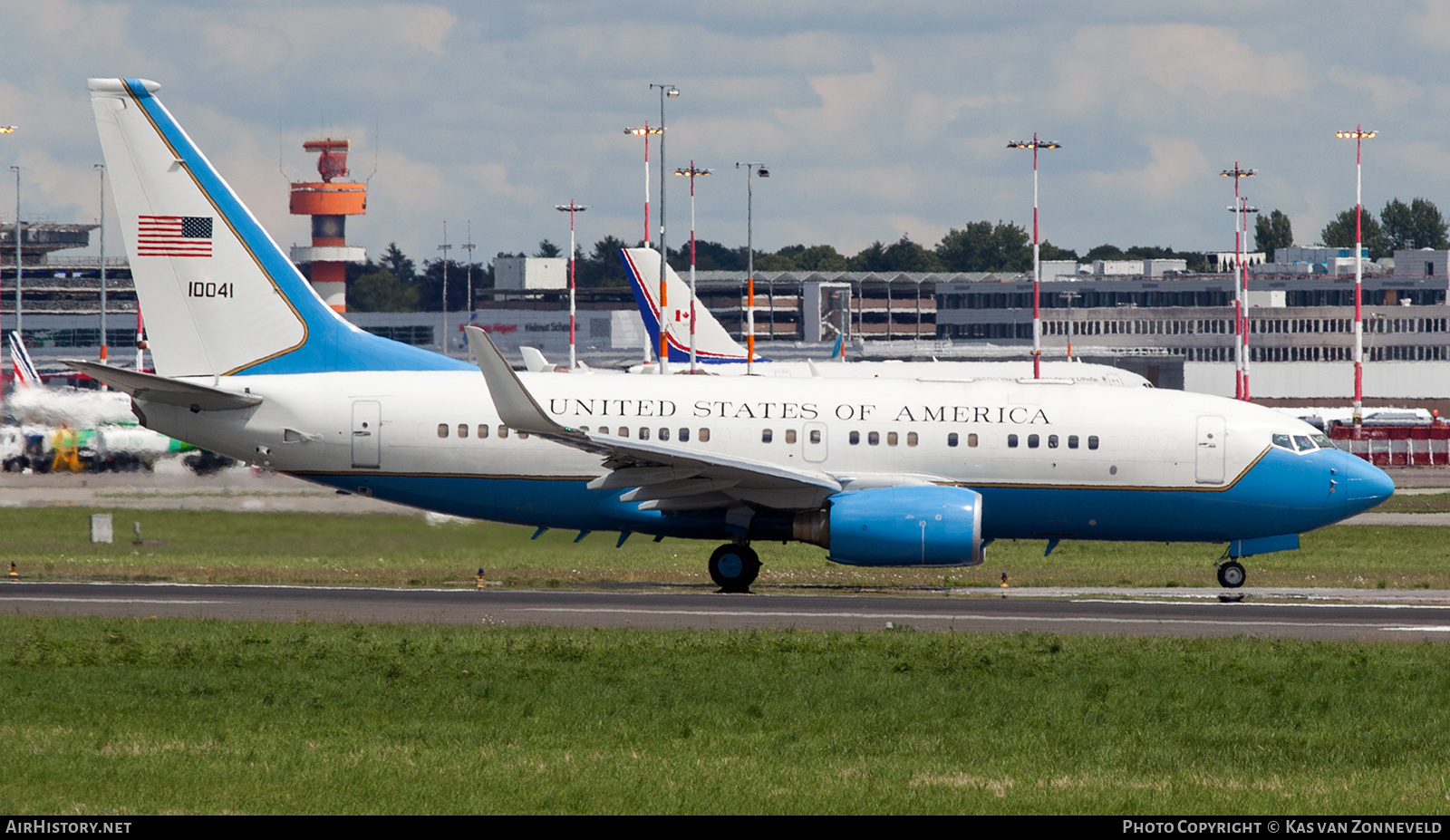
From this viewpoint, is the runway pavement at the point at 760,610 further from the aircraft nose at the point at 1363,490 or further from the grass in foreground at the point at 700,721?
the aircraft nose at the point at 1363,490

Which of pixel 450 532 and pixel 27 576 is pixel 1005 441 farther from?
pixel 27 576

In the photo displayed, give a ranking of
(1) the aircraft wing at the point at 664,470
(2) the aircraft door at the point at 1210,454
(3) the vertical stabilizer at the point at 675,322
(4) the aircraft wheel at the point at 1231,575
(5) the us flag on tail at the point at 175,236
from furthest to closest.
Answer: (3) the vertical stabilizer at the point at 675,322 → (5) the us flag on tail at the point at 175,236 → (4) the aircraft wheel at the point at 1231,575 → (2) the aircraft door at the point at 1210,454 → (1) the aircraft wing at the point at 664,470

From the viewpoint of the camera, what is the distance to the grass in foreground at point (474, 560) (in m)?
33.1

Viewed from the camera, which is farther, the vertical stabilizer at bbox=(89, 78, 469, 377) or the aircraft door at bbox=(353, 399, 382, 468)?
the vertical stabilizer at bbox=(89, 78, 469, 377)

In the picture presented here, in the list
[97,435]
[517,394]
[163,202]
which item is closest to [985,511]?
[517,394]

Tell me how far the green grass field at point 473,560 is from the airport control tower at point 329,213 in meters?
144

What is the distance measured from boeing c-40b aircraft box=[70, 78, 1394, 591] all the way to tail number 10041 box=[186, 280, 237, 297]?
0.04m

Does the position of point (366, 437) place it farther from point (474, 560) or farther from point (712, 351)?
→ point (712, 351)

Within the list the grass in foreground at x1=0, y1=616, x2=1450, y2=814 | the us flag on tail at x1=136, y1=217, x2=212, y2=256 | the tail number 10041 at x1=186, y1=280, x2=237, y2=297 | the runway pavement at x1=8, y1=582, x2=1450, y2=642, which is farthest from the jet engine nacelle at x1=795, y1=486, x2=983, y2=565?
the us flag on tail at x1=136, y1=217, x2=212, y2=256

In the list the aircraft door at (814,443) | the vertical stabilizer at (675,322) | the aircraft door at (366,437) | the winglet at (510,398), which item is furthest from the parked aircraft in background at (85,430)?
the vertical stabilizer at (675,322)

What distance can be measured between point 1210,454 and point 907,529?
6.37 meters

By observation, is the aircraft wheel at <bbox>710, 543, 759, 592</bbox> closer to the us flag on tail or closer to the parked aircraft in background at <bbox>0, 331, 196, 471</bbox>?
the us flag on tail

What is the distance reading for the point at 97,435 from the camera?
46.6 meters

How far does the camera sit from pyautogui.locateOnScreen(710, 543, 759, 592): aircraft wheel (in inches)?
1249
